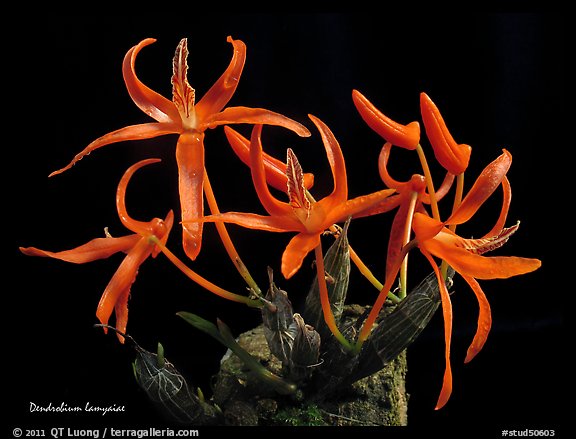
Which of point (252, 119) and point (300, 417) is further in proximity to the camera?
point (300, 417)

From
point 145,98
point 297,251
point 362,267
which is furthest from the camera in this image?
point 362,267

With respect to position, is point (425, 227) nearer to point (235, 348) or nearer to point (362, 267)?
point (362, 267)

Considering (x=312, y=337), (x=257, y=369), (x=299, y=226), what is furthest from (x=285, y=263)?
(x=257, y=369)

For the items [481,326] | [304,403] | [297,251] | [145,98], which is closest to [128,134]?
[145,98]

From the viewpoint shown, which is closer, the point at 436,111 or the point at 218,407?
the point at 436,111

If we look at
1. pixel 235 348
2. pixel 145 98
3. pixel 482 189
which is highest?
pixel 145 98

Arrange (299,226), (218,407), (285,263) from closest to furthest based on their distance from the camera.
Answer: (285,263), (299,226), (218,407)

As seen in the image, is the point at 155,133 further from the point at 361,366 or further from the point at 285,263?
the point at 361,366
